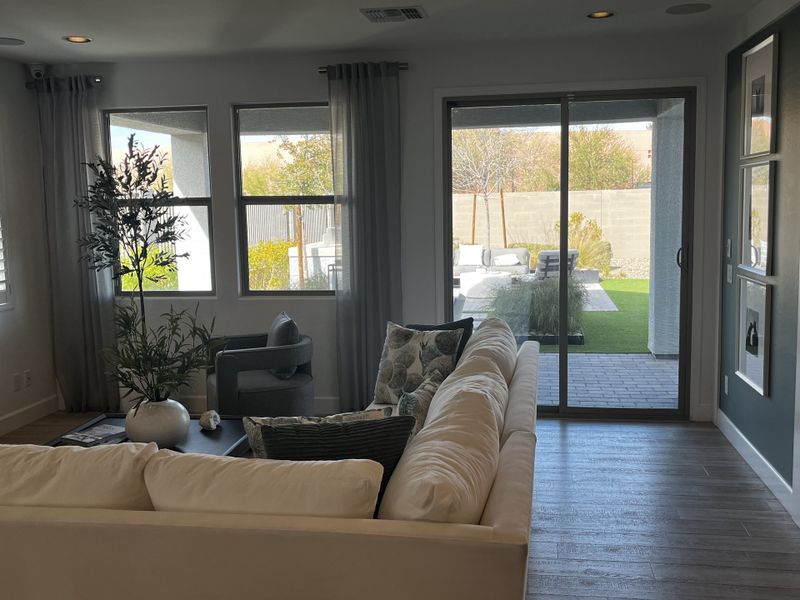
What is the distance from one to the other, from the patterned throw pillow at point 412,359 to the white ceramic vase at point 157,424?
3.58 ft

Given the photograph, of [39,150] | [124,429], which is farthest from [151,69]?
[124,429]

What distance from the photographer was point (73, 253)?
19.4ft

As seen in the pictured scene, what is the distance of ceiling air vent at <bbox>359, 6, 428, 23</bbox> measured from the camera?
4.37 metres

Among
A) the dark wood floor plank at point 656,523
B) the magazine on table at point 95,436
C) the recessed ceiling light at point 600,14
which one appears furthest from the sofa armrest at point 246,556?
the recessed ceiling light at point 600,14

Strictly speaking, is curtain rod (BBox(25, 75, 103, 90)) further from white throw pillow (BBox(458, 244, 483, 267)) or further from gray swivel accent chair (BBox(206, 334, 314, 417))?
white throw pillow (BBox(458, 244, 483, 267))

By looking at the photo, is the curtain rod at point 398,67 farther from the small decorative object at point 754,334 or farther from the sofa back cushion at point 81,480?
the sofa back cushion at point 81,480

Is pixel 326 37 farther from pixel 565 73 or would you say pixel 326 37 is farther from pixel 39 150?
pixel 39 150

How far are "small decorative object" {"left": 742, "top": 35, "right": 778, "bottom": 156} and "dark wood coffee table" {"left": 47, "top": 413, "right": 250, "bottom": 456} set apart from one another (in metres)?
3.13

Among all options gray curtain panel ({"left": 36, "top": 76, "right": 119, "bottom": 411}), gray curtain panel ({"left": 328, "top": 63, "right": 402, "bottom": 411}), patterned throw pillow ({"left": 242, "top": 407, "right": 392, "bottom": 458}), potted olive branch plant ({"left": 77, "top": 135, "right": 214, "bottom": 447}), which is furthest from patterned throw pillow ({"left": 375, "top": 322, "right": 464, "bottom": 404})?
gray curtain panel ({"left": 36, "top": 76, "right": 119, "bottom": 411})

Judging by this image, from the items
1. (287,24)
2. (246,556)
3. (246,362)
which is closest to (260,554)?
(246,556)

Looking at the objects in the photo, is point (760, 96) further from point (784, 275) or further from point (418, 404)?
point (418, 404)

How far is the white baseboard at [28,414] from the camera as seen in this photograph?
18.2ft

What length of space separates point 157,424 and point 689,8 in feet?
12.0

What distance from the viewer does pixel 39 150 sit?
5.88 metres
